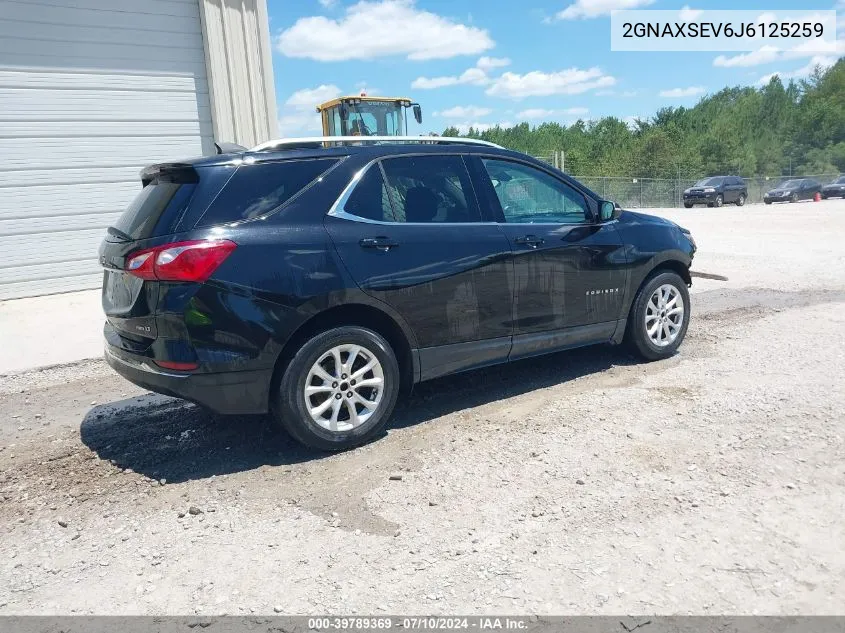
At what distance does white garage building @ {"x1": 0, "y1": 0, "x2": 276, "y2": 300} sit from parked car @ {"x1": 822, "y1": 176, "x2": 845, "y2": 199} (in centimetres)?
4122

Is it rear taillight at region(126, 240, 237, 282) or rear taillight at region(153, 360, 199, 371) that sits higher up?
rear taillight at region(126, 240, 237, 282)

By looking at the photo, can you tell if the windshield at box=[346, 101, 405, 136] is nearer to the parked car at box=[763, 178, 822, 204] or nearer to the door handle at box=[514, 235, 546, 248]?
the door handle at box=[514, 235, 546, 248]

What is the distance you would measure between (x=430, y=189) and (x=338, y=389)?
152 centimetres

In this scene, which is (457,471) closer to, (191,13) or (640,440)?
(640,440)

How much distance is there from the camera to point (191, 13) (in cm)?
1046

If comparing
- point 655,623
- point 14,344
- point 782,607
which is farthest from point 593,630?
point 14,344

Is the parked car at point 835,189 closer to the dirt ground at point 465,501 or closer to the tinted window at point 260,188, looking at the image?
the dirt ground at point 465,501

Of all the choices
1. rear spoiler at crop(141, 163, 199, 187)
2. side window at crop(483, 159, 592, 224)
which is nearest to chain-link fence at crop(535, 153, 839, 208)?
side window at crop(483, 159, 592, 224)

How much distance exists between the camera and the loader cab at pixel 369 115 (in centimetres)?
1716

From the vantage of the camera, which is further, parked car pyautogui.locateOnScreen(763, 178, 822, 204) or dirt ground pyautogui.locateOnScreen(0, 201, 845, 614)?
parked car pyautogui.locateOnScreen(763, 178, 822, 204)

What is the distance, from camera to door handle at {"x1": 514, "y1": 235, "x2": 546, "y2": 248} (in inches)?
190

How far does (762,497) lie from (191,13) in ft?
34.6

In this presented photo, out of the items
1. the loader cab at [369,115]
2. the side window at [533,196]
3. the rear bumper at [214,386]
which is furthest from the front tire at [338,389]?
the loader cab at [369,115]

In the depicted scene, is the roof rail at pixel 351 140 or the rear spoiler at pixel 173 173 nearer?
the rear spoiler at pixel 173 173
